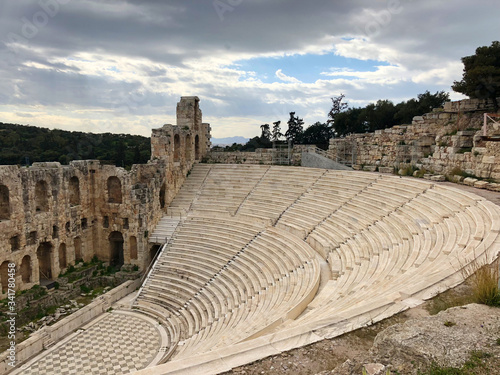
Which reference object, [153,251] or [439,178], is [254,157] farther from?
[439,178]

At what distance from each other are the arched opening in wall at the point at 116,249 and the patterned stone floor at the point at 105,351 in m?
5.94

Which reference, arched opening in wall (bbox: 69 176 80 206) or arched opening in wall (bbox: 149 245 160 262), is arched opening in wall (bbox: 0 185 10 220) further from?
arched opening in wall (bbox: 149 245 160 262)

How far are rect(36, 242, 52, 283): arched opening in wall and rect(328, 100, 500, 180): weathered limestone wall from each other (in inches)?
704

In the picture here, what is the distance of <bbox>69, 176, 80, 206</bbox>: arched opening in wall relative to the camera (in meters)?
19.9

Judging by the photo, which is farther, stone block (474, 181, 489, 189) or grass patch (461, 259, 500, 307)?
stone block (474, 181, 489, 189)

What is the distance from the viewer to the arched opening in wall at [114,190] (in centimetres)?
2103

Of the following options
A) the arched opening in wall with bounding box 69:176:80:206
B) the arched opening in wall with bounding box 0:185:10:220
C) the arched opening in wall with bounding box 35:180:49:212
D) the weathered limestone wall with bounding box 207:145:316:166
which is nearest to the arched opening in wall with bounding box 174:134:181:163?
the weathered limestone wall with bounding box 207:145:316:166

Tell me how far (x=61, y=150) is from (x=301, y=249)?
3404 centimetres

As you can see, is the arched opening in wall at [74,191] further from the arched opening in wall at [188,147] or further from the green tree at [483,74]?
the green tree at [483,74]

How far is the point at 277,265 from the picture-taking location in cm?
1415

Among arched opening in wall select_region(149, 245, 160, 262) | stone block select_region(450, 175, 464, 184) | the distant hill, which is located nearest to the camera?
stone block select_region(450, 175, 464, 184)

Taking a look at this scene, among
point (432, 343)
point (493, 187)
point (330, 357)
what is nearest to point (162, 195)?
point (493, 187)

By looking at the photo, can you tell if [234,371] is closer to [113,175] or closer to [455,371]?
[455,371]

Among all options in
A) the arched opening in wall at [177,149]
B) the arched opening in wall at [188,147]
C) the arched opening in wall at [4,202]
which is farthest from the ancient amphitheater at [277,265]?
the arched opening in wall at [4,202]
